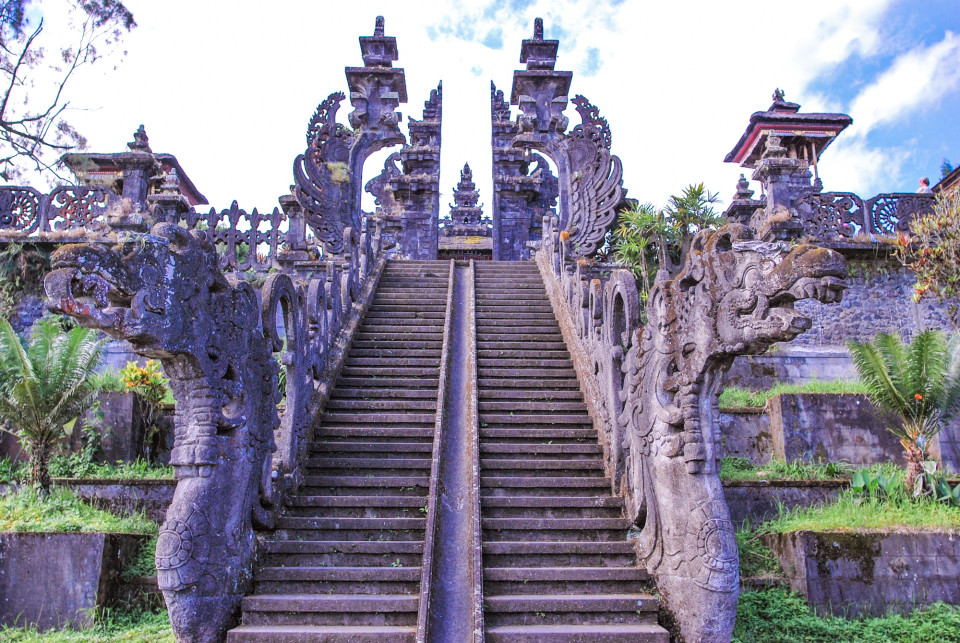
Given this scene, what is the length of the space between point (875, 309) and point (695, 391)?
9.61m

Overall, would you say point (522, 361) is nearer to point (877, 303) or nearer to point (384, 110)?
point (877, 303)

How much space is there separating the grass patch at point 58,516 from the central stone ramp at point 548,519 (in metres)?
3.52

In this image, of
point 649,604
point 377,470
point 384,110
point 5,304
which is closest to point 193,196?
point 384,110

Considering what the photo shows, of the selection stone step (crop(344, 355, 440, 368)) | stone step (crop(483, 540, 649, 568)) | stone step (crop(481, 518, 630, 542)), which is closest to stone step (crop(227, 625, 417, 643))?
stone step (crop(483, 540, 649, 568))

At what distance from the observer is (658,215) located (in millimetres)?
12156

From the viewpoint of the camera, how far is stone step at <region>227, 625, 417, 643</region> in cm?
495

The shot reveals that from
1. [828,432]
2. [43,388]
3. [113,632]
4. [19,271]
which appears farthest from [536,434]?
[19,271]

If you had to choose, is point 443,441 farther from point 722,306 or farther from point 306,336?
point 722,306

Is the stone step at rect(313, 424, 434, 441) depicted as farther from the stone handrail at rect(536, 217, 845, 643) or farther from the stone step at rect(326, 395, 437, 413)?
the stone handrail at rect(536, 217, 845, 643)

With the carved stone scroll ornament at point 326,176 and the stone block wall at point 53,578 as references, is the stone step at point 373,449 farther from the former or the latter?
the carved stone scroll ornament at point 326,176

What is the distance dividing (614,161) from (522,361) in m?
7.64

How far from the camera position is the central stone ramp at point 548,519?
531 centimetres

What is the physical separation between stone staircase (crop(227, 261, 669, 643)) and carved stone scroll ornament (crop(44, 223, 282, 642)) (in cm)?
36

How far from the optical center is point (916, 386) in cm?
812
